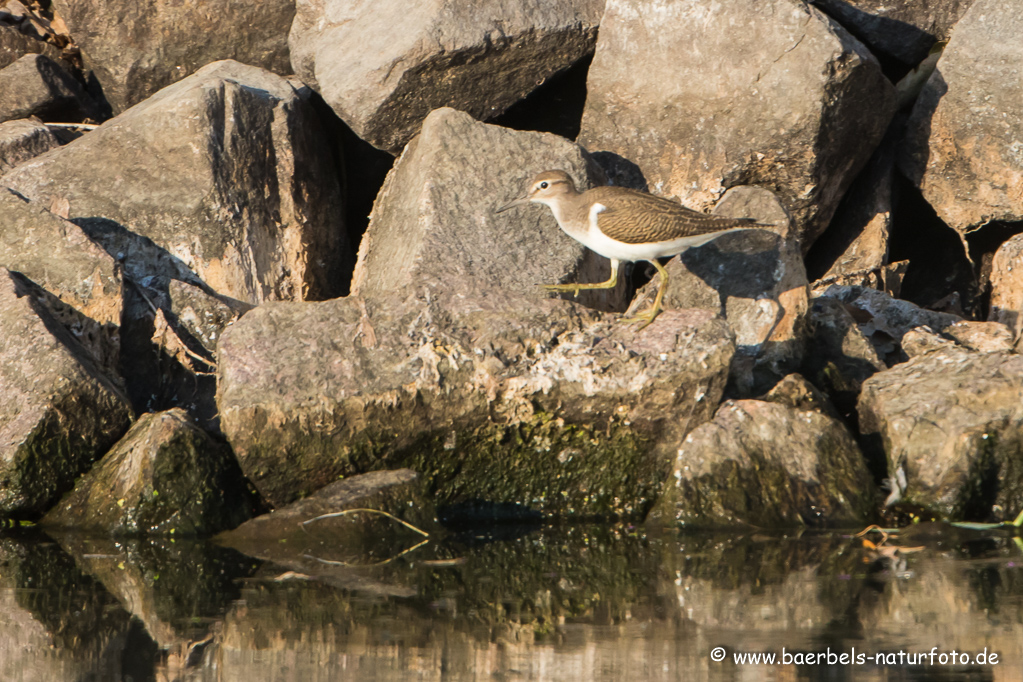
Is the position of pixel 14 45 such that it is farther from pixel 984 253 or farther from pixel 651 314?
pixel 984 253

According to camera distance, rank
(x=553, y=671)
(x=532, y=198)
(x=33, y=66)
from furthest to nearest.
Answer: (x=33, y=66) < (x=532, y=198) < (x=553, y=671)

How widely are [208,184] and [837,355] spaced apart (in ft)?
15.7

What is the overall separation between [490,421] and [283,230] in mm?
3347

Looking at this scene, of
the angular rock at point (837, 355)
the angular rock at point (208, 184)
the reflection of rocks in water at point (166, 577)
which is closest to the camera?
the reflection of rocks in water at point (166, 577)

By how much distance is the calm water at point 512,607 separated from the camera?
4.10 meters

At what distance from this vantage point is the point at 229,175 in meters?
8.45

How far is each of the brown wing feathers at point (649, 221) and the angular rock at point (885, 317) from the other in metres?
1.77

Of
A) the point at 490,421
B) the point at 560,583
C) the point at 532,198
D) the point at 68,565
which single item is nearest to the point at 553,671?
the point at 560,583

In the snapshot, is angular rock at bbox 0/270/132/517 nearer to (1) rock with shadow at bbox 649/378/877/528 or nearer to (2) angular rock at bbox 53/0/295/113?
(1) rock with shadow at bbox 649/378/877/528

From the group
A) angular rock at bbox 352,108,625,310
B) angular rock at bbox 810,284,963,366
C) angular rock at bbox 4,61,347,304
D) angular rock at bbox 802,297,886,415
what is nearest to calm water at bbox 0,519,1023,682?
angular rock at bbox 802,297,886,415

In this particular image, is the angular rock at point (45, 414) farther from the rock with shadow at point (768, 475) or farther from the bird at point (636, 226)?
the rock with shadow at point (768, 475)

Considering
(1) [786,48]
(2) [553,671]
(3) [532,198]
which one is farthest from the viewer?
(1) [786,48]

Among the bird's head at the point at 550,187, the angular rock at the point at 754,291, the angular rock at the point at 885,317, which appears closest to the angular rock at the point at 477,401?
the angular rock at the point at 754,291

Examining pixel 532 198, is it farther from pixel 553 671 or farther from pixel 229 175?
pixel 553 671
